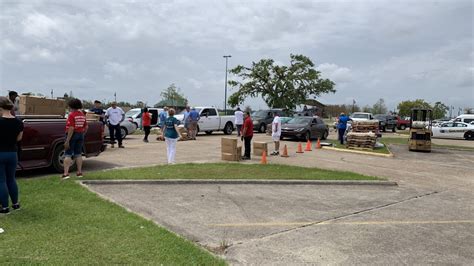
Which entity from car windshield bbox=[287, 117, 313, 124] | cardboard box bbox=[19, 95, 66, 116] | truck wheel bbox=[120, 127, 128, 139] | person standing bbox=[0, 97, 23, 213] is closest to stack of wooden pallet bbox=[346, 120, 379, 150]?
car windshield bbox=[287, 117, 313, 124]

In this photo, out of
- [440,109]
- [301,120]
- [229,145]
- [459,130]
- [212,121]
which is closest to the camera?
[229,145]

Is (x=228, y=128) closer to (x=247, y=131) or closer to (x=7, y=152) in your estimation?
(x=247, y=131)

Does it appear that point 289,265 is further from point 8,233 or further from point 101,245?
point 8,233

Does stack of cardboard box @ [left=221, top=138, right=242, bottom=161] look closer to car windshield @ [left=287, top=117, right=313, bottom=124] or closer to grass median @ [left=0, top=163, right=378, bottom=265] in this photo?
grass median @ [left=0, top=163, right=378, bottom=265]

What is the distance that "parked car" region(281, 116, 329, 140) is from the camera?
23.1 m

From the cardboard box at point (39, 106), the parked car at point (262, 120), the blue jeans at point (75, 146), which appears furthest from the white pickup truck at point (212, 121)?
the blue jeans at point (75, 146)

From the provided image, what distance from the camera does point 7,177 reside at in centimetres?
610

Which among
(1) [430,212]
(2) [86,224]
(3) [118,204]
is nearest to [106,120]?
(3) [118,204]

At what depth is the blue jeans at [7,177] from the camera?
5.94m

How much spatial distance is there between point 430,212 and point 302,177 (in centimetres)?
338

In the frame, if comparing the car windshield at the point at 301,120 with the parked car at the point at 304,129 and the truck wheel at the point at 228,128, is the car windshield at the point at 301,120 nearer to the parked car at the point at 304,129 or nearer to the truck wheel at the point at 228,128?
the parked car at the point at 304,129

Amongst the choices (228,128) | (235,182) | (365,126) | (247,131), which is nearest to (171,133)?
(235,182)

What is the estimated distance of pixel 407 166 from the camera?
46.4 feet

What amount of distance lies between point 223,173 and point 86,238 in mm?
5600
